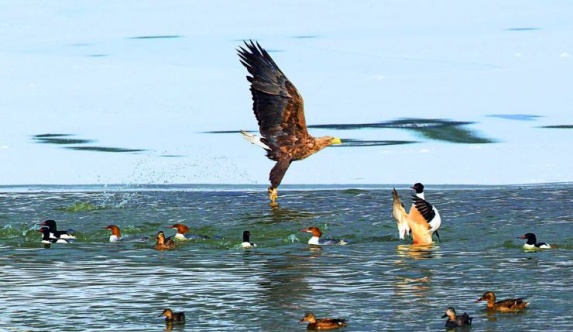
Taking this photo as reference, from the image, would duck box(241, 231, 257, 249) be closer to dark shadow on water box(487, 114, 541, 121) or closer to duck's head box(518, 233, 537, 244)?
duck's head box(518, 233, 537, 244)

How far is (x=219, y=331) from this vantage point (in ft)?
40.0

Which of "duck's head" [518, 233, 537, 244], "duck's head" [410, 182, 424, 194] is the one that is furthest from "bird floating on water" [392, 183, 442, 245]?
"duck's head" [518, 233, 537, 244]

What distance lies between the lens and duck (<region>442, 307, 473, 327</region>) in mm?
11969

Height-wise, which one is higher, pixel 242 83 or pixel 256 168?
pixel 242 83

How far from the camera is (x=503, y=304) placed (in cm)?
1273

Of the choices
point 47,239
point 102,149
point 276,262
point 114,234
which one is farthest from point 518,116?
point 47,239

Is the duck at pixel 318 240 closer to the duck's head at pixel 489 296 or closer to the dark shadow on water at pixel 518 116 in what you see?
the duck's head at pixel 489 296

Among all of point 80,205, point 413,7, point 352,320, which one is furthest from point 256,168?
point 413,7

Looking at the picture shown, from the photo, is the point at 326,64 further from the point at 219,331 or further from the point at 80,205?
the point at 219,331

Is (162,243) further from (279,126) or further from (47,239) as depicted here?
(279,126)

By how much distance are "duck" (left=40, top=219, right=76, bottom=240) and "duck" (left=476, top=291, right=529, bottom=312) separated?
7171 millimetres

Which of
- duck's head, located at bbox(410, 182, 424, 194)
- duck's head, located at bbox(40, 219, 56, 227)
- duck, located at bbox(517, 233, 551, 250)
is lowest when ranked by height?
duck, located at bbox(517, 233, 551, 250)

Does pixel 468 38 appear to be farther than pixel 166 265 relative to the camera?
Yes

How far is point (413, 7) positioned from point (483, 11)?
221 centimetres
